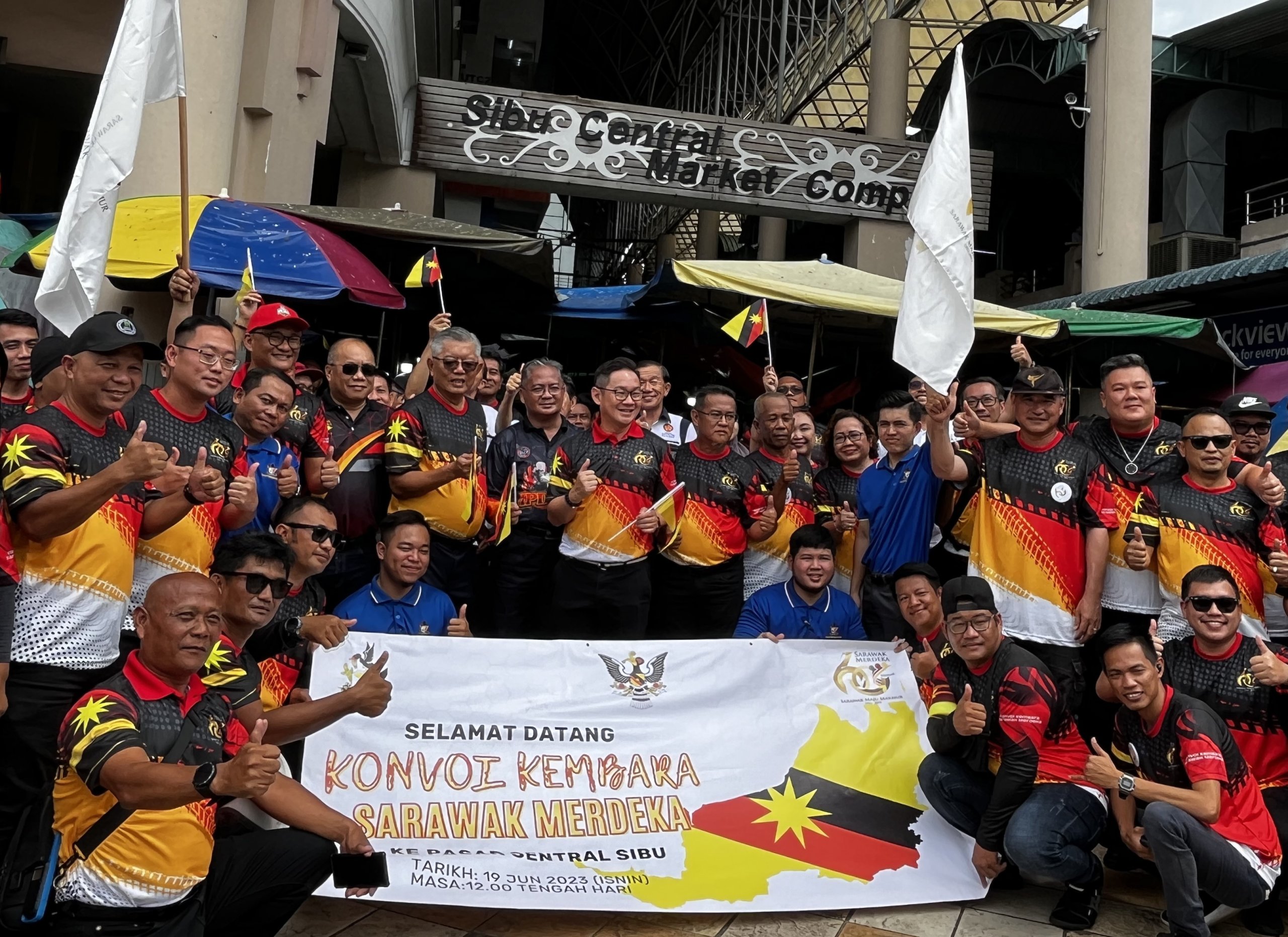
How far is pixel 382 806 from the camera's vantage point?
14.0 feet

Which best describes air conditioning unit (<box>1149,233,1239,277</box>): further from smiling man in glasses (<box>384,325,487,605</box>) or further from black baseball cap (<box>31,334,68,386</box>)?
black baseball cap (<box>31,334,68,386</box>)

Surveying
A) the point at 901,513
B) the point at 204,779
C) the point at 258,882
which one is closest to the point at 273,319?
the point at 258,882

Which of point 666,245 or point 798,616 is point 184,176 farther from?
point 666,245

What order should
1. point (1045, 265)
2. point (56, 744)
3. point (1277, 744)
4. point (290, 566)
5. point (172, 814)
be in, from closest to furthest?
1. point (172, 814)
2. point (56, 744)
3. point (290, 566)
4. point (1277, 744)
5. point (1045, 265)

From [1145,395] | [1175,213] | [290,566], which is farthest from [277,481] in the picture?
[1175,213]

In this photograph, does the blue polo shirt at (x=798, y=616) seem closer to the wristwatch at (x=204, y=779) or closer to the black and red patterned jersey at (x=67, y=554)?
the black and red patterned jersey at (x=67, y=554)

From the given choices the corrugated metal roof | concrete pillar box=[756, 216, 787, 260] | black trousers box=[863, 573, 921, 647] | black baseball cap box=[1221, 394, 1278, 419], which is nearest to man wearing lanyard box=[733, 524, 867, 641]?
black trousers box=[863, 573, 921, 647]

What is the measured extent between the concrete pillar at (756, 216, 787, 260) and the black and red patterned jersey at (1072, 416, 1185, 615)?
50.3 ft

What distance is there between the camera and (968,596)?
14.8 feet

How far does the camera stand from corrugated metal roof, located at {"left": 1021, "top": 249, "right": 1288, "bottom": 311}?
1092 centimetres

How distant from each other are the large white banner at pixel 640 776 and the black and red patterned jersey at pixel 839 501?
1.00 meters

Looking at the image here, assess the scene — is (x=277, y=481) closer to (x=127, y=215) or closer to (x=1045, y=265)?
(x=127, y=215)

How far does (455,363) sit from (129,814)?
116 inches

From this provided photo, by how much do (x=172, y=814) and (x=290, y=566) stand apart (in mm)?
1134
